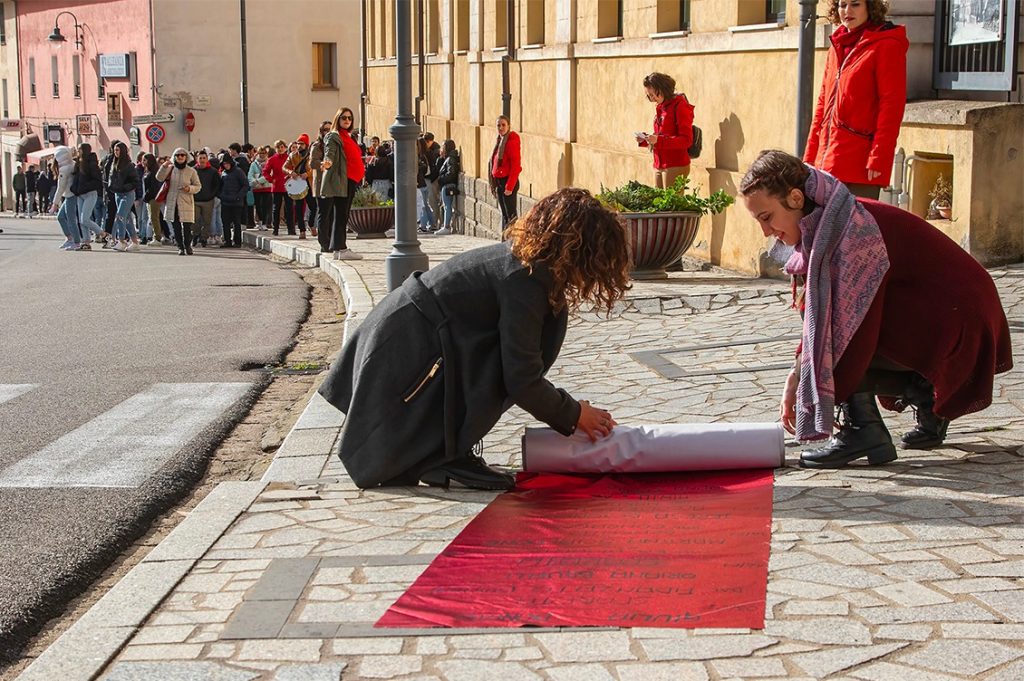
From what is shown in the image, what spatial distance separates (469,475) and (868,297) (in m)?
1.67

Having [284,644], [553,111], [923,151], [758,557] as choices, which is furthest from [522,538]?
[553,111]

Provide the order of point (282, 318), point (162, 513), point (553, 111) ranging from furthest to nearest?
point (553, 111) → point (282, 318) → point (162, 513)

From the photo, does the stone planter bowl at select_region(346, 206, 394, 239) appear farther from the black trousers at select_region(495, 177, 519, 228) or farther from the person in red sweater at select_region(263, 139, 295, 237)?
the person in red sweater at select_region(263, 139, 295, 237)

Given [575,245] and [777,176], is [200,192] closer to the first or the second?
[575,245]

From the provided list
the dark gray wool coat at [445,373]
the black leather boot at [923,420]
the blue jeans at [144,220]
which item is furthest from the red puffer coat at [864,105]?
the blue jeans at [144,220]

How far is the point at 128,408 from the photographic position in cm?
877

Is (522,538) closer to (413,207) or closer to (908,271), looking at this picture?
(908,271)

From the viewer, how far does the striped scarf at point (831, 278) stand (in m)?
5.70

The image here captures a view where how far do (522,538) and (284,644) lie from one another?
124 centimetres

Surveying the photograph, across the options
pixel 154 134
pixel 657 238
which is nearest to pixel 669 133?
pixel 657 238

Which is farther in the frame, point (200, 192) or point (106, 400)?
point (200, 192)

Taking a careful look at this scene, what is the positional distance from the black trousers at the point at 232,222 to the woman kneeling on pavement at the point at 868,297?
21095 mm

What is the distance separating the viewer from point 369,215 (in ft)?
77.3

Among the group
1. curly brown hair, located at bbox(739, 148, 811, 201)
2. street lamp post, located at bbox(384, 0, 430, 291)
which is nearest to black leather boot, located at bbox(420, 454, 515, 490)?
curly brown hair, located at bbox(739, 148, 811, 201)
